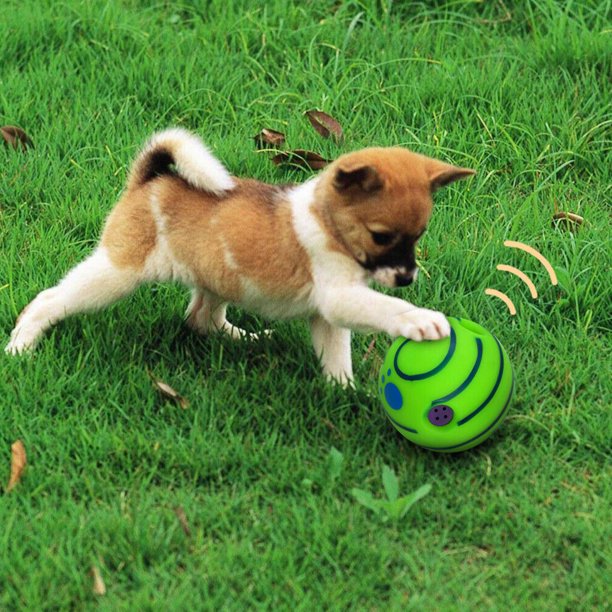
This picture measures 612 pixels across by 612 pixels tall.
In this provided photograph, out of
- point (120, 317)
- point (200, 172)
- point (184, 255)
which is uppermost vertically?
point (200, 172)

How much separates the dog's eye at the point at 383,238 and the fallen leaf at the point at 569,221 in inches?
61.7

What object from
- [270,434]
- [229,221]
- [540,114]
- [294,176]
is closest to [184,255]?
[229,221]

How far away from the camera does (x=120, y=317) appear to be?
4566 mm

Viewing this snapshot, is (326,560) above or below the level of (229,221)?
below

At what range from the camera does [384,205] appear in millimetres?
3785

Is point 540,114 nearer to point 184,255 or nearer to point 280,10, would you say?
point 280,10

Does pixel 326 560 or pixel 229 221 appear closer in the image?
pixel 326 560

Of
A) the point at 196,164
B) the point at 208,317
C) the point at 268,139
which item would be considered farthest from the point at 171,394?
the point at 268,139

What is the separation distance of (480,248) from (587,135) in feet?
3.36

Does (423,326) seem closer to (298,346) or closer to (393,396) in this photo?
(393,396)

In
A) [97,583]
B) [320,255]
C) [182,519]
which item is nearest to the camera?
[97,583]

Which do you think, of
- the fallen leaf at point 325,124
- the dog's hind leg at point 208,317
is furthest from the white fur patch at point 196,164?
the fallen leaf at point 325,124

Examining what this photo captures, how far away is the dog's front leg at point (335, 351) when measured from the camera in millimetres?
4262

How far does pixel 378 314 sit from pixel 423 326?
0.17 m
